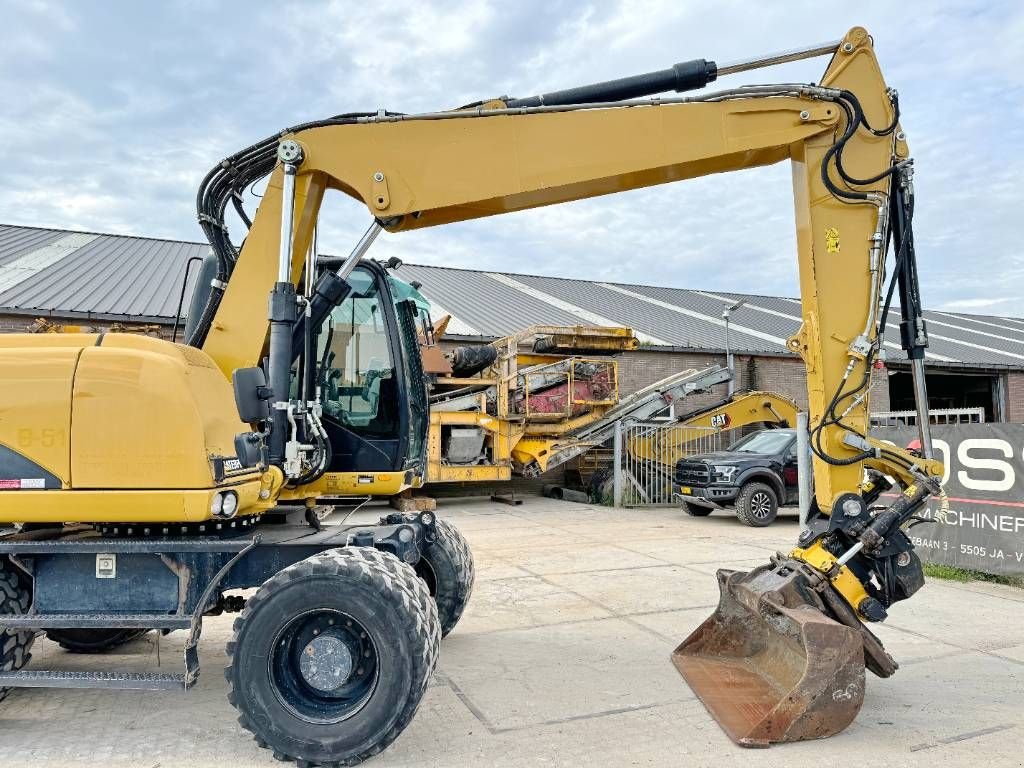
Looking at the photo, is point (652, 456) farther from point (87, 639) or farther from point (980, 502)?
point (87, 639)

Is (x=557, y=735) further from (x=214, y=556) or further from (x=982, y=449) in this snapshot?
(x=982, y=449)

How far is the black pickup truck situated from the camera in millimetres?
13484

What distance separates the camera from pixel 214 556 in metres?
4.31

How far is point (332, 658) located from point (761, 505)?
1094 centimetres

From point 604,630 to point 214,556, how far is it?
10.6 ft

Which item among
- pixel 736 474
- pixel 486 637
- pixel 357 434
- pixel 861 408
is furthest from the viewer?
pixel 736 474

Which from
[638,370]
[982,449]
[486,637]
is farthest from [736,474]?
[486,637]

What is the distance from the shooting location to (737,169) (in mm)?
4828

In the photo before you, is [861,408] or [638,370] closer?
[861,408]

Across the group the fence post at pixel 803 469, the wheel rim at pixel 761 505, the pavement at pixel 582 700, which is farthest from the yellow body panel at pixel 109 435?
the wheel rim at pixel 761 505

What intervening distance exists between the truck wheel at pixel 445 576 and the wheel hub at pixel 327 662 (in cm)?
163

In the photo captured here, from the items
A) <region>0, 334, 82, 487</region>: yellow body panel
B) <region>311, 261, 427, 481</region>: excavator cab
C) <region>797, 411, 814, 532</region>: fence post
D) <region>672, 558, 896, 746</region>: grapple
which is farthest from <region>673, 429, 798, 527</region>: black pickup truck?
<region>0, 334, 82, 487</region>: yellow body panel

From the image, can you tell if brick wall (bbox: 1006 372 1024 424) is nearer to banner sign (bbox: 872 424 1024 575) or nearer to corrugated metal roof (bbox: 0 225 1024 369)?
corrugated metal roof (bbox: 0 225 1024 369)

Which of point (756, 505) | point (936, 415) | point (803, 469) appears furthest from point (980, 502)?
point (936, 415)
